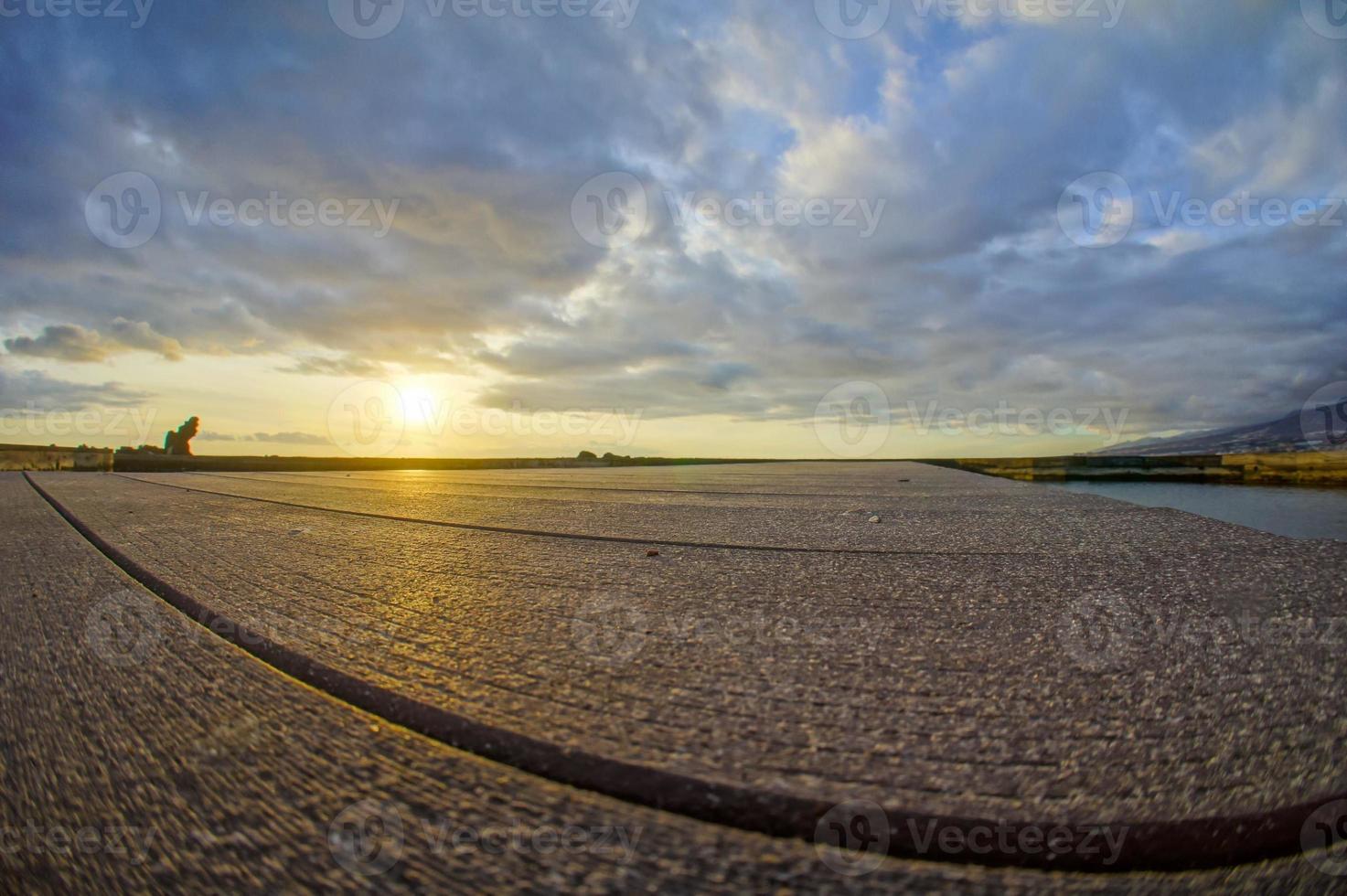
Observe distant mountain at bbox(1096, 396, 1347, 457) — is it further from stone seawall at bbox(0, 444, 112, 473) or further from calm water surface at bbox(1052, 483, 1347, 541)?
stone seawall at bbox(0, 444, 112, 473)

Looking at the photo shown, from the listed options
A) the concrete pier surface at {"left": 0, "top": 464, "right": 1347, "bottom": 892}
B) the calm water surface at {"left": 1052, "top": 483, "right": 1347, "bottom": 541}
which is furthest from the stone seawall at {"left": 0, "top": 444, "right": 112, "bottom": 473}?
the calm water surface at {"left": 1052, "top": 483, "right": 1347, "bottom": 541}

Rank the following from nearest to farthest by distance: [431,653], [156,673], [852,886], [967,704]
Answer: [852,886]
[967,704]
[156,673]
[431,653]

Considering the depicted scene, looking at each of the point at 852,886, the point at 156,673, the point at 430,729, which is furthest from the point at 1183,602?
the point at 156,673

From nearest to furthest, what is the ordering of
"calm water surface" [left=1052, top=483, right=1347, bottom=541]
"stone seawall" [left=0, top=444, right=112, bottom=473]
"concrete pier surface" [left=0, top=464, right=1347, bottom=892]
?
"concrete pier surface" [left=0, top=464, right=1347, bottom=892] → "calm water surface" [left=1052, top=483, right=1347, bottom=541] → "stone seawall" [left=0, top=444, right=112, bottom=473]

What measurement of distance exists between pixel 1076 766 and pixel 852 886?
425mm

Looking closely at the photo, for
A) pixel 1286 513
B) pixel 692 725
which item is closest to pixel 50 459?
pixel 692 725

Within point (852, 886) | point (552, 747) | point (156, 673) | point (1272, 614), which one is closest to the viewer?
point (852, 886)

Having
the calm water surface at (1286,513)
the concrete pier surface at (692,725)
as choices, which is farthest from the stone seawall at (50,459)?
the calm water surface at (1286,513)

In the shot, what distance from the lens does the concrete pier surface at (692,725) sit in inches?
25.8

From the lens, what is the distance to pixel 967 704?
3.23ft

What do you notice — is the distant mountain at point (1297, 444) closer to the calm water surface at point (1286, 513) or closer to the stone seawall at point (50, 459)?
the calm water surface at point (1286, 513)

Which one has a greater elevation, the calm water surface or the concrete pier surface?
the concrete pier surface

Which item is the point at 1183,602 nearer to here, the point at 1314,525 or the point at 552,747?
the point at 552,747

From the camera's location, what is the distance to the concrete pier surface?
2.15ft
